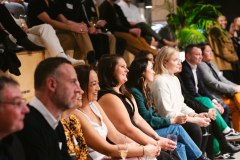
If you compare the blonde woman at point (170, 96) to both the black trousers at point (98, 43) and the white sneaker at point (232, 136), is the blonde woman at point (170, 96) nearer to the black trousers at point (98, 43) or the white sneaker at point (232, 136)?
the white sneaker at point (232, 136)

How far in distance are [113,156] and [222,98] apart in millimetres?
3363

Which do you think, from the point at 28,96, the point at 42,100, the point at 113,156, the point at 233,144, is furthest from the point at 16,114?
the point at 233,144

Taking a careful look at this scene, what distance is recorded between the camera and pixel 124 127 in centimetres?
372

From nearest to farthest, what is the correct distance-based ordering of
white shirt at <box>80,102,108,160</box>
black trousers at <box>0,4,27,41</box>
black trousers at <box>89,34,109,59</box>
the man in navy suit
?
1. white shirt at <box>80,102,108,160</box>
2. black trousers at <box>0,4,27,41</box>
3. the man in navy suit
4. black trousers at <box>89,34,109,59</box>

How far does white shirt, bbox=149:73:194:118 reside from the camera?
4695mm

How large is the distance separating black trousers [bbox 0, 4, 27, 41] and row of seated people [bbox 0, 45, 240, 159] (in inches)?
43.8

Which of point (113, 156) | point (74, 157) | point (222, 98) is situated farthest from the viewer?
point (222, 98)

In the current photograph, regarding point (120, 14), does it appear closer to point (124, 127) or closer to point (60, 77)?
point (124, 127)

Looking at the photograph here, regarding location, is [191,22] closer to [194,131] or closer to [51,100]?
[194,131]

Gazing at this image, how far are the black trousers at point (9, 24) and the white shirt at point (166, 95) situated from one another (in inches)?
49.3

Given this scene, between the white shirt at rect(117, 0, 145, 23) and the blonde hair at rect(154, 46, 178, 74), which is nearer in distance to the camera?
the blonde hair at rect(154, 46, 178, 74)

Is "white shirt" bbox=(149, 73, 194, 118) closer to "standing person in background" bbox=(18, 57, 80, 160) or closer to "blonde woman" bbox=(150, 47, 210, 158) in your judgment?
"blonde woman" bbox=(150, 47, 210, 158)

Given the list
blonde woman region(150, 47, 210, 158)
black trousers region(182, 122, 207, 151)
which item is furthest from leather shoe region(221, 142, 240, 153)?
black trousers region(182, 122, 207, 151)

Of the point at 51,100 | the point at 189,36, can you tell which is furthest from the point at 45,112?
the point at 189,36
